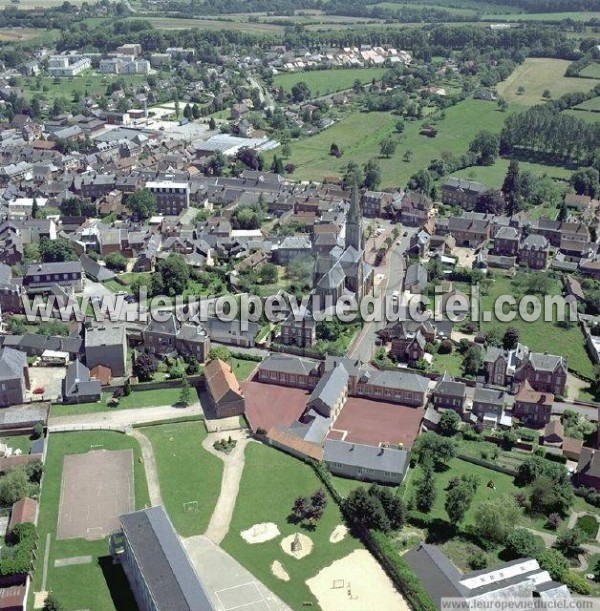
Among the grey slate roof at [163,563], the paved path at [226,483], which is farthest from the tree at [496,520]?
the grey slate roof at [163,563]

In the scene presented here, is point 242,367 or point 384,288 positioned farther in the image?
point 384,288

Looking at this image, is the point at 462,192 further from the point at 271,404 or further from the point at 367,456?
the point at 367,456

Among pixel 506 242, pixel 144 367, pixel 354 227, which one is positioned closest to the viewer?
pixel 144 367

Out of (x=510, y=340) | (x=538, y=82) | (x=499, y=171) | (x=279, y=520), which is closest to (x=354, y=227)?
(x=510, y=340)

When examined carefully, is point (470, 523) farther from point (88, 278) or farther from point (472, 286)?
point (88, 278)

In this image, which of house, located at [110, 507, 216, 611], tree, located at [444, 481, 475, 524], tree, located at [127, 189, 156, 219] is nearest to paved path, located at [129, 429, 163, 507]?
house, located at [110, 507, 216, 611]

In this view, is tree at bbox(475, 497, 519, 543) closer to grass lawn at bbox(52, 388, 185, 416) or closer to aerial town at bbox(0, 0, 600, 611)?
aerial town at bbox(0, 0, 600, 611)

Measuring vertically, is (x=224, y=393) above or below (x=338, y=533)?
above
